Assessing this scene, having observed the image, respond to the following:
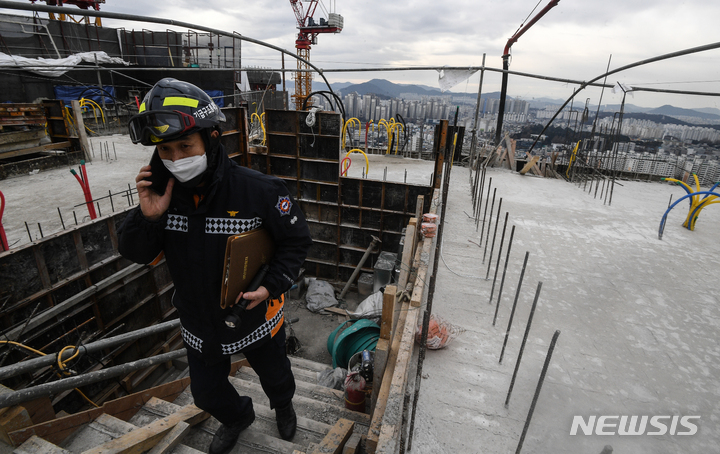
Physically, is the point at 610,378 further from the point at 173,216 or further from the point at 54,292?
the point at 54,292

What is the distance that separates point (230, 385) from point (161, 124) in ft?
6.75

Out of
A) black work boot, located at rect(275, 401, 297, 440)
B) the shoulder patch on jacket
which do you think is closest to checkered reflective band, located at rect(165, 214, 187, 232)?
the shoulder patch on jacket

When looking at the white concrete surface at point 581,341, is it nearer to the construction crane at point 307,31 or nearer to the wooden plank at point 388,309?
the wooden plank at point 388,309

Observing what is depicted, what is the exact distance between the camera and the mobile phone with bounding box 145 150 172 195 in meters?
2.22

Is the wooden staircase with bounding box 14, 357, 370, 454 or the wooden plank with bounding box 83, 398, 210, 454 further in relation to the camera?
the wooden staircase with bounding box 14, 357, 370, 454

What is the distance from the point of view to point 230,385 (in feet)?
9.33

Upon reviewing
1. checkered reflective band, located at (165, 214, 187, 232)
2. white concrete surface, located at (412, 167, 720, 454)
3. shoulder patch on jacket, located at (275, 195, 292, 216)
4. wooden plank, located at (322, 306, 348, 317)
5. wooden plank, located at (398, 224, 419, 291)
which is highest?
shoulder patch on jacket, located at (275, 195, 292, 216)

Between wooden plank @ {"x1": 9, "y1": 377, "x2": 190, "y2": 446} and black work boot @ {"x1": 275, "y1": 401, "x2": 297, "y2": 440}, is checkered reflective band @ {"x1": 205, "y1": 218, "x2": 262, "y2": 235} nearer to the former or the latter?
black work boot @ {"x1": 275, "y1": 401, "x2": 297, "y2": 440}

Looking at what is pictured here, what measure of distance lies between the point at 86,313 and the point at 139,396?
10.9ft

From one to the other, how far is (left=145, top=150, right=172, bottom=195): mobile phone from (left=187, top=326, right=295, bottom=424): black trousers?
49.7 inches

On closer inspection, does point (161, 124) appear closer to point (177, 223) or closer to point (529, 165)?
point (177, 223)

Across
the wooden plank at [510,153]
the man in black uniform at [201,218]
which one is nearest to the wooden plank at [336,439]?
the man in black uniform at [201,218]

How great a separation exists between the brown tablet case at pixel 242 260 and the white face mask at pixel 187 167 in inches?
19.3

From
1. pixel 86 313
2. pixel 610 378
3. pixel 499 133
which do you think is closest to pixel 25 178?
pixel 86 313
